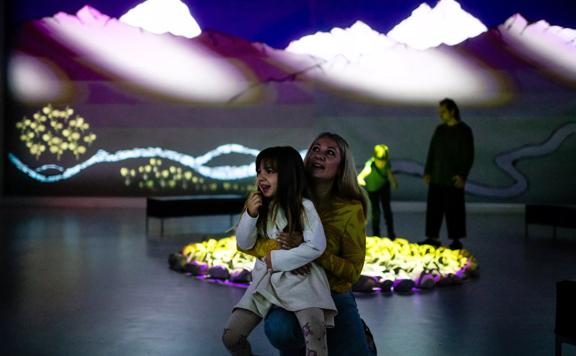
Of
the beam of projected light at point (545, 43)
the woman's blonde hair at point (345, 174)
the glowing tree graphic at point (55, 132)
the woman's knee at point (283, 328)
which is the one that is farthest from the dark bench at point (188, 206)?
the woman's knee at point (283, 328)

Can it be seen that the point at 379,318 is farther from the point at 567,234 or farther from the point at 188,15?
the point at 188,15

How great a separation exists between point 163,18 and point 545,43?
747 cm

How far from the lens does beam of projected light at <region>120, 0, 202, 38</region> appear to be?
15.3 meters

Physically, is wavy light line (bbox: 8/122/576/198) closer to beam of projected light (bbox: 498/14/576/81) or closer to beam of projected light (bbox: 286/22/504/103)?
beam of projected light (bbox: 286/22/504/103)

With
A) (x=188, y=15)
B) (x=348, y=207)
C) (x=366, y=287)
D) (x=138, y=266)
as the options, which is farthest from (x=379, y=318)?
(x=188, y=15)

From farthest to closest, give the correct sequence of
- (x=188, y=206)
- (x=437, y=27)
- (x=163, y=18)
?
(x=163, y=18), (x=437, y=27), (x=188, y=206)

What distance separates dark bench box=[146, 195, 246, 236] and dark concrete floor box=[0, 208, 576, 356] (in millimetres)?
650

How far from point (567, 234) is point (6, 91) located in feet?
35.9

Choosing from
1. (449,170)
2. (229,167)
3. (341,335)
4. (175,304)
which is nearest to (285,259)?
(341,335)

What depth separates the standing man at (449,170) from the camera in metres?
9.02

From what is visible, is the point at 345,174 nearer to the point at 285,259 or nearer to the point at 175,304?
the point at 285,259

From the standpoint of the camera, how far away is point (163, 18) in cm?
1529

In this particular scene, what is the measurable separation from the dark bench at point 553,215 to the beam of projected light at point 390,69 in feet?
13.9

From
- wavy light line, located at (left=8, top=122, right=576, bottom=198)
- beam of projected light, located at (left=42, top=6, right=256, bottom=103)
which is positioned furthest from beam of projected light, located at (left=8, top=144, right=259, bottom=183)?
beam of projected light, located at (left=42, top=6, right=256, bottom=103)
